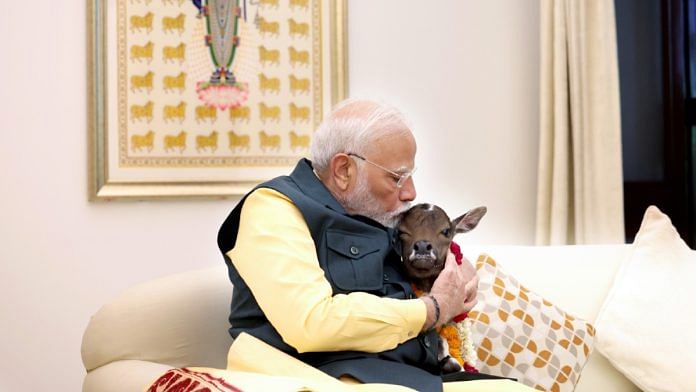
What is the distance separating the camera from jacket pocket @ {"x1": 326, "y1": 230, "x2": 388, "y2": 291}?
184cm

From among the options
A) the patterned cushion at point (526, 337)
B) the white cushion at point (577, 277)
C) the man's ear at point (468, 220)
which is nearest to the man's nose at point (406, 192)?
the man's ear at point (468, 220)

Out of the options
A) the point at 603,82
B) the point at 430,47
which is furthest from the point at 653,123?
the point at 430,47

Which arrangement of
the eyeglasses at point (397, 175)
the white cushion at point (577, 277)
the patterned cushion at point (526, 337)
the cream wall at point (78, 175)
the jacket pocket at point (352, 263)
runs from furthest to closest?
the cream wall at point (78, 175) < the white cushion at point (577, 277) < the patterned cushion at point (526, 337) < the eyeglasses at point (397, 175) < the jacket pocket at point (352, 263)

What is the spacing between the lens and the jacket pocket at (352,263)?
1841 mm

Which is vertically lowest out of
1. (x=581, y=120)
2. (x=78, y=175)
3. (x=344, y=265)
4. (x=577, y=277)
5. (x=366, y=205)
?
(x=577, y=277)

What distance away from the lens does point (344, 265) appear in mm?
1856

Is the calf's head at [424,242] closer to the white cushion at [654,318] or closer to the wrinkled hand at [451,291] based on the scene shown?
the wrinkled hand at [451,291]

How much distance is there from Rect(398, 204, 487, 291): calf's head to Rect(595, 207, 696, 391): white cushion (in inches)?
30.7

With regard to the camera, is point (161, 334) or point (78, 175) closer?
point (161, 334)

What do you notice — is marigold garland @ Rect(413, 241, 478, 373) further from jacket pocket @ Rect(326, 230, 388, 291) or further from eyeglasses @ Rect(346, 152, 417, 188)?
eyeglasses @ Rect(346, 152, 417, 188)

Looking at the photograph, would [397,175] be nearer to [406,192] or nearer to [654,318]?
[406,192]

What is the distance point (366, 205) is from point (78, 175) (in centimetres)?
137

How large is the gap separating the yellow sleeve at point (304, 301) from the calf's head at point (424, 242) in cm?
12

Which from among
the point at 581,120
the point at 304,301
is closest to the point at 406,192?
the point at 304,301
